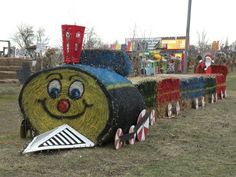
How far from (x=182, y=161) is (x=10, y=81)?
18.2 m

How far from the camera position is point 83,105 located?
6750 mm

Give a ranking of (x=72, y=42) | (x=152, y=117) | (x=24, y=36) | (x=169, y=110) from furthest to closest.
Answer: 1. (x=24, y=36)
2. (x=169, y=110)
3. (x=152, y=117)
4. (x=72, y=42)

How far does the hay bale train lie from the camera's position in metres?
6.60

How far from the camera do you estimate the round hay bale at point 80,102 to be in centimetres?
662

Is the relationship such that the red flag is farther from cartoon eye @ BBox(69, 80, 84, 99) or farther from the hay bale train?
cartoon eye @ BBox(69, 80, 84, 99)

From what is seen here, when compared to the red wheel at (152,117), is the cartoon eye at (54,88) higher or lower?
higher

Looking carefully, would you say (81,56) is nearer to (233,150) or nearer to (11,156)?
(11,156)

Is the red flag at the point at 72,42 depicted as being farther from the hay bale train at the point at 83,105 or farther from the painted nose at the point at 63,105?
the painted nose at the point at 63,105

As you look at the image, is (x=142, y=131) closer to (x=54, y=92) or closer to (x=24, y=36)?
(x=54, y=92)

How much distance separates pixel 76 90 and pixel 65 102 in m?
0.26

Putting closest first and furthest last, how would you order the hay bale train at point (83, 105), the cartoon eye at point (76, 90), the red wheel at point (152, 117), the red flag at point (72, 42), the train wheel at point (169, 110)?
the hay bale train at point (83, 105)
the cartoon eye at point (76, 90)
the red flag at point (72, 42)
the red wheel at point (152, 117)
the train wheel at point (169, 110)

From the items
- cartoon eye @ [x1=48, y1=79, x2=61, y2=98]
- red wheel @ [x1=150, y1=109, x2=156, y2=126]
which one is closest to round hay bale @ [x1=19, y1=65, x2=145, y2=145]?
cartoon eye @ [x1=48, y1=79, x2=61, y2=98]

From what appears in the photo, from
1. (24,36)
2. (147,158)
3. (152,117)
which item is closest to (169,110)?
(152,117)

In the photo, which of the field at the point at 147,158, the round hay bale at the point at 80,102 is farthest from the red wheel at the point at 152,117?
the round hay bale at the point at 80,102
